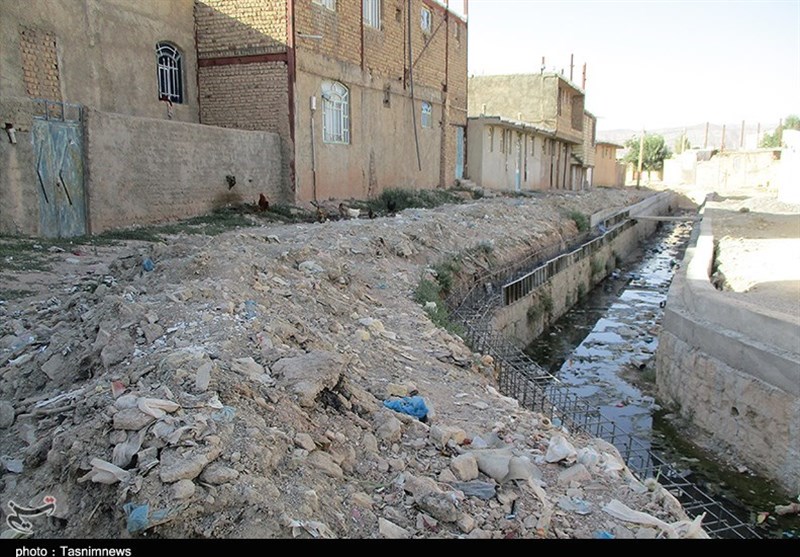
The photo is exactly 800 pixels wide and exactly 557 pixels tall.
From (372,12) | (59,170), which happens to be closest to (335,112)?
(372,12)

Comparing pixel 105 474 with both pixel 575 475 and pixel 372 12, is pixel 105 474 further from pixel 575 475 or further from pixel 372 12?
pixel 372 12

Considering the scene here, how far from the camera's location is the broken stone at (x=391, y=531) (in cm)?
306

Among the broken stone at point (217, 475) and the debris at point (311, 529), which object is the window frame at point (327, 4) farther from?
the debris at point (311, 529)

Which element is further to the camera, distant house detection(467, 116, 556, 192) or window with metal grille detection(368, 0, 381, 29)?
distant house detection(467, 116, 556, 192)

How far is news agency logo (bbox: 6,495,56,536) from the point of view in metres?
2.97

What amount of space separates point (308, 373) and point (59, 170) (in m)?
7.88

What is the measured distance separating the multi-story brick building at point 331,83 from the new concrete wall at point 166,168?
104 centimetres

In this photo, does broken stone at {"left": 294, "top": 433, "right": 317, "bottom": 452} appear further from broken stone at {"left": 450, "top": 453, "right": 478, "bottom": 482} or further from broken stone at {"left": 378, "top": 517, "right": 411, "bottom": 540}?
broken stone at {"left": 450, "top": 453, "right": 478, "bottom": 482}

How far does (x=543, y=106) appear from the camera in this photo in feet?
110

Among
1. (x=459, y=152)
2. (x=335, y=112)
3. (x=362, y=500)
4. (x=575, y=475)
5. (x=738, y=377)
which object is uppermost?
(x=335, y=112)

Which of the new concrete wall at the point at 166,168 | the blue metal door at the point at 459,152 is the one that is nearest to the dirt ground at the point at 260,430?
the new concrete wall at the point at 166,168

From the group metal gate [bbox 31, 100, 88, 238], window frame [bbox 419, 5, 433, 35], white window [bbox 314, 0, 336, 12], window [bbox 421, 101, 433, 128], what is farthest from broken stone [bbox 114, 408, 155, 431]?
window frame [bbox 419, 5, 433, 35]

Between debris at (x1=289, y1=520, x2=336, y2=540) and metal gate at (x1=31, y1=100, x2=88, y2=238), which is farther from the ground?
metal gate at (x1=31, y1=100, x2=88, y2=238)
